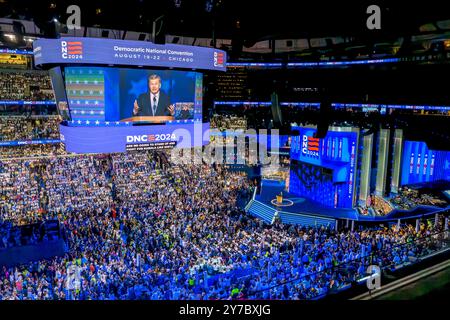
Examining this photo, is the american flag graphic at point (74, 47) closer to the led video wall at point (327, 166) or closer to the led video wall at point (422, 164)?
the led video wall at point (327, 166)

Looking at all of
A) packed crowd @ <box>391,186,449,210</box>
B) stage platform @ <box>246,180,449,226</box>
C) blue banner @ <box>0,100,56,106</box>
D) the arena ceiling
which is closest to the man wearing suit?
the arena ceiling

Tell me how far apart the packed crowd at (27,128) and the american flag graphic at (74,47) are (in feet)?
44.6

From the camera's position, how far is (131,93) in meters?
12.8

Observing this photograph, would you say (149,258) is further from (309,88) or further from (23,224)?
(309,88)

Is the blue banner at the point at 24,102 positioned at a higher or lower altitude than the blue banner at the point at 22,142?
higher

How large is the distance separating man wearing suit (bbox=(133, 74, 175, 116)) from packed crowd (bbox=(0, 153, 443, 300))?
185 inches

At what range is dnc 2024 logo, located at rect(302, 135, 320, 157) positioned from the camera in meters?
20.7

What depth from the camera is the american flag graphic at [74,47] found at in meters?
11.1

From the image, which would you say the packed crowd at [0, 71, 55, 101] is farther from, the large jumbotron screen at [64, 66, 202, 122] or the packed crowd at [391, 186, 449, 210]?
the packed crowd at [391, 186, 449, 210]

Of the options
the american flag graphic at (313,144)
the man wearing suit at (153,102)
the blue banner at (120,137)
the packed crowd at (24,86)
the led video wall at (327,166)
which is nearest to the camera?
the blue banner at (120,137)

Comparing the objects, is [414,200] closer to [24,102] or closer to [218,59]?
[218,59]

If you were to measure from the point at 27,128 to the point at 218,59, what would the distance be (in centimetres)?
1569

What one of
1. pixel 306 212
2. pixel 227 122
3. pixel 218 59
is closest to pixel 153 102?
pixel 218 59

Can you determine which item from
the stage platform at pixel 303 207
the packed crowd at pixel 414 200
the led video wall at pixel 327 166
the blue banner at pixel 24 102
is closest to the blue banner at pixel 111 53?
the led video wall at pixel 327 166
